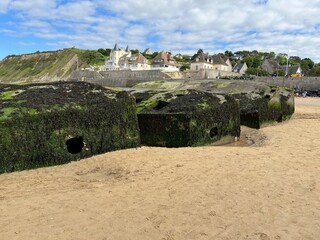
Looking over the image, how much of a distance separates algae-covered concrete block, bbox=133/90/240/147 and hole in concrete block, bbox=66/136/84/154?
93.1 inches

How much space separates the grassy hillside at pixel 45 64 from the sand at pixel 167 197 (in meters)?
114

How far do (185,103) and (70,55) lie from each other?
137398 mm

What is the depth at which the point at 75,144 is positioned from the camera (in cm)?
803

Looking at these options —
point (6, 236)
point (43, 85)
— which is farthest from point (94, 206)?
point (43, 85)

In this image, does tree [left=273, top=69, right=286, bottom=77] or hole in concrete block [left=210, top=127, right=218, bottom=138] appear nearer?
hole in concrete block [left=210, top=127, right=218, bottom=138]

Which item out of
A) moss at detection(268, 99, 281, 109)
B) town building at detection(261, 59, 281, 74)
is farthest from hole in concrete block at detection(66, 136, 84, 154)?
town building at detection(261, 59, 281, 74)

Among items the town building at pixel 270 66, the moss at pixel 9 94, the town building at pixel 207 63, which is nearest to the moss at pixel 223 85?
the moss at pixel 9 94

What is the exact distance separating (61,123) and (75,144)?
80 centimetres

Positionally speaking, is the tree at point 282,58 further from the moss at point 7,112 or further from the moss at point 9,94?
the moss at point 7,112

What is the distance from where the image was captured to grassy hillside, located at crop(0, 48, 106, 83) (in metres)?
129

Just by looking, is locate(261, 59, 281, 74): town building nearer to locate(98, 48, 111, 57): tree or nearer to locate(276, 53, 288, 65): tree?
locate(276, 53, 288, 65): tree

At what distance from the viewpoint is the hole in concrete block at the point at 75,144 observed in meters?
7.91

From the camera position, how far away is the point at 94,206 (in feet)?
16.2

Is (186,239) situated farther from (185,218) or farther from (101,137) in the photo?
(101,137)
